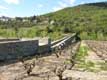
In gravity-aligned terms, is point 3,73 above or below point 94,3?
below

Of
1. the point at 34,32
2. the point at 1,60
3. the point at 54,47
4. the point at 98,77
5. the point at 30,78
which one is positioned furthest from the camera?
the point at 34,32

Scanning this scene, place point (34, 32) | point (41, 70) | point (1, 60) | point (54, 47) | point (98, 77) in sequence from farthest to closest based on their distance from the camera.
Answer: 1. point (34, 32)
2. point (54, 47)
3. point (1, 60)
4. point (41, 70)
5. point (98, 77)

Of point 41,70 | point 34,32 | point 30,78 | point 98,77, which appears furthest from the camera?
point 34,32

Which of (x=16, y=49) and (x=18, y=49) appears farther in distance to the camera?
(x=18, y=49)

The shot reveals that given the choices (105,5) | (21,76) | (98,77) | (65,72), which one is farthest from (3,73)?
(105,5)

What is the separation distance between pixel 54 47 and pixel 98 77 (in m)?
12.6

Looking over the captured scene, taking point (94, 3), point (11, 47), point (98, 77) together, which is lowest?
point (98, 77)

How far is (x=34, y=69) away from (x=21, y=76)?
7.21ft

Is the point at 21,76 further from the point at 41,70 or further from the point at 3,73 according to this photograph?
the point at 41,70

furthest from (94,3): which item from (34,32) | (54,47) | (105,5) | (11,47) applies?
(11,47)

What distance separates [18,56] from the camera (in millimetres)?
18312

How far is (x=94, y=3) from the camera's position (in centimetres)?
14700

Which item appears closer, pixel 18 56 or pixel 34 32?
pixel 18 56

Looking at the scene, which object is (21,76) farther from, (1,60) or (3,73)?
(1,60)
